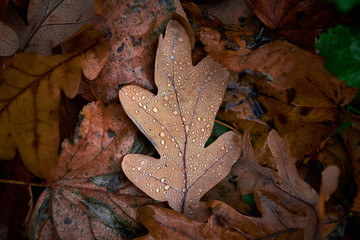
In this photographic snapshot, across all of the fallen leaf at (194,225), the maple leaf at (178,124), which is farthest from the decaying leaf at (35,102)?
the fallen leaf at (194,225)

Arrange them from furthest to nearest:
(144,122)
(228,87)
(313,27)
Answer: (228,87)
(313,27)
(144,122)

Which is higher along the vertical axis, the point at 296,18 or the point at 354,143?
the point at 296,18

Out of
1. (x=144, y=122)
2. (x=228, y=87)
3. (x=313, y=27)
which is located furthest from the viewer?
(x=228, y=87)

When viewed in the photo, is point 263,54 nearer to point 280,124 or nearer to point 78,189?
point 280,124

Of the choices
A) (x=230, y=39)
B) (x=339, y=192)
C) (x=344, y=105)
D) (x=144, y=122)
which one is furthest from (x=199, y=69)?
(x=339, y=192)

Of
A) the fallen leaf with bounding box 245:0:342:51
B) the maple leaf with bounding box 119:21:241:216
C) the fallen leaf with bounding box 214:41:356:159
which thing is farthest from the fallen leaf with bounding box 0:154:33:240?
the fallen leaf with bounding box 245:0:342:51

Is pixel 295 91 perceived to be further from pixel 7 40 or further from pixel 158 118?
pixel 7 40

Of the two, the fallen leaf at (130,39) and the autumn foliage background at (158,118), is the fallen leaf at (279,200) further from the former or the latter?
the fallen leaf at (130,39)

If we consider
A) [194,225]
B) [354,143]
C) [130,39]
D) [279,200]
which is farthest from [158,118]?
[354,143]
